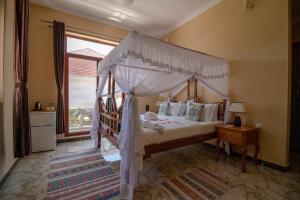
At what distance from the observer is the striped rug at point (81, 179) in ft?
6.14

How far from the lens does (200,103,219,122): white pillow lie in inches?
126

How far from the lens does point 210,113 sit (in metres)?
3.22

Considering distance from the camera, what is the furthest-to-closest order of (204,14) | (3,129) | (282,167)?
(204,14), (282,167), (3,129)

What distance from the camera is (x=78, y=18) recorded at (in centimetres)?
394

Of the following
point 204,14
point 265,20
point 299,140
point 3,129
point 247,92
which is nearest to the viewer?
point 3,129

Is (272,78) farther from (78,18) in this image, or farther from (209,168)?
(78,18)

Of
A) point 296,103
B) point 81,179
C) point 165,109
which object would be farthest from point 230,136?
point 81,179

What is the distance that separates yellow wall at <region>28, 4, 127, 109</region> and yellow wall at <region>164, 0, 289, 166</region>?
13.0 ft

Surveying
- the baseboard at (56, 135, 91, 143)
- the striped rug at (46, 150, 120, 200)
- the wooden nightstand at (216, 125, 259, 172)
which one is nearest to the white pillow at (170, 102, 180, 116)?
the wooden nightstand at (216, 125, 259, 172)

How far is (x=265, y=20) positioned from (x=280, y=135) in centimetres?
206

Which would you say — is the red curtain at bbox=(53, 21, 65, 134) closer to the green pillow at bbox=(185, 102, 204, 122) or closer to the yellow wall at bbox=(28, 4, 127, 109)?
the yellow wall at bbox=(28, 4, 127, 109)

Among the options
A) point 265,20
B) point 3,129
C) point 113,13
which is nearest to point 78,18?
point 113,13

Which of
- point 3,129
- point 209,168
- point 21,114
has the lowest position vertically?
point 209,168

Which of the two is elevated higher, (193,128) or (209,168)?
(193,128)
